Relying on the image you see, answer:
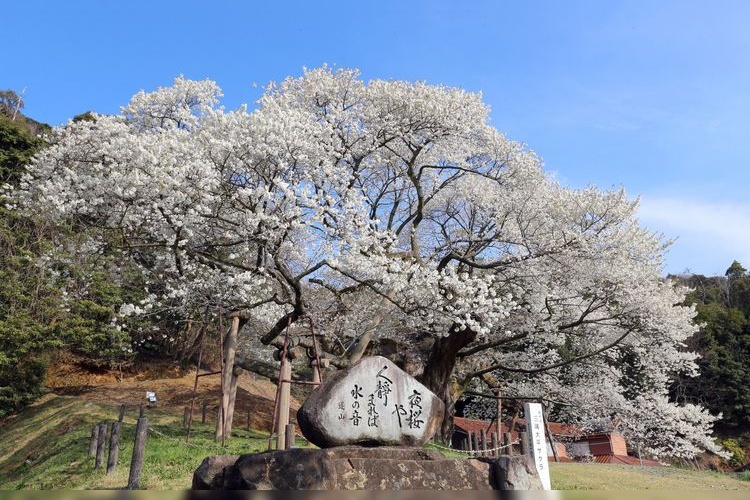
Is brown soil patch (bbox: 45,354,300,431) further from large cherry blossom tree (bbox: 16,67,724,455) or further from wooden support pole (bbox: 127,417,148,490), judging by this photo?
wooden support pole (bbox: 127,417,148,490)

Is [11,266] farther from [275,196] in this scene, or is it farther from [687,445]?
[687,445]

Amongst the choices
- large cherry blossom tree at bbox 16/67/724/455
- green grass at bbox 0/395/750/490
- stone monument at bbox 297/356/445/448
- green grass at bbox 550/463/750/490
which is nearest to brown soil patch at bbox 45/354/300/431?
green grass at bbox 0/395/750/490

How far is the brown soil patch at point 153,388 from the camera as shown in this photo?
22.8 m

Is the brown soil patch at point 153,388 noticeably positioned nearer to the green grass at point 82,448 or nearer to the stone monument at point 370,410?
the green grass at point 82,448

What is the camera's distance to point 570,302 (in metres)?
20.4

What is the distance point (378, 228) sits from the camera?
18500 mm

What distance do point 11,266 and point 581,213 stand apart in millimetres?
21873

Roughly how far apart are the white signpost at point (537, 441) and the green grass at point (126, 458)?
1992 mm

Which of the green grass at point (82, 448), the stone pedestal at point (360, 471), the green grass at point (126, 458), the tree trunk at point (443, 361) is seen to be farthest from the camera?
the tree trunk at point (443, 361)

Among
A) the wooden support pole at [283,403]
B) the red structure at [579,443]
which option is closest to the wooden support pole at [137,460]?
the wooden support pole at [283,403]

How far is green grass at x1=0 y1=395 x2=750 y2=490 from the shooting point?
11.6 metres

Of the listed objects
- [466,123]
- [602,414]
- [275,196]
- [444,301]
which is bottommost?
[602,414]

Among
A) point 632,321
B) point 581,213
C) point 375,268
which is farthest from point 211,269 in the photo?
point 632,321

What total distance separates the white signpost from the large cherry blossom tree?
3216 mm
